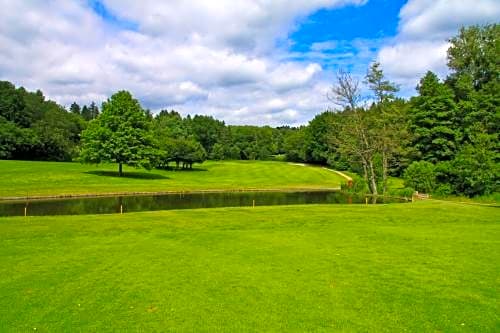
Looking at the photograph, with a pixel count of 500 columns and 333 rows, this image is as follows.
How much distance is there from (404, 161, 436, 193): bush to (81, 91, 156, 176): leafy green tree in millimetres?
33336

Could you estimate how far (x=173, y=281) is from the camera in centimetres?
892

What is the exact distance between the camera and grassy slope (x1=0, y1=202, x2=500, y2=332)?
22.5 feet

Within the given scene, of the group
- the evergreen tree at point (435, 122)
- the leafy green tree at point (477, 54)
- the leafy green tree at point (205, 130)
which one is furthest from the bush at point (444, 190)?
the leafy green tree at point (205, 130)

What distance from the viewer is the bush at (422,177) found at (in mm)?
39594

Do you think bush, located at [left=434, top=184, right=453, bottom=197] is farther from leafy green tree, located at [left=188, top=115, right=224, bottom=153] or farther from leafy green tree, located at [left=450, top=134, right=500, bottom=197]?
leafy green tree, located at [left=188, top=115, right=224, bottom=153]

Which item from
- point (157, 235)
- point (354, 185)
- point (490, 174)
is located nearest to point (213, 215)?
point (157, 235)

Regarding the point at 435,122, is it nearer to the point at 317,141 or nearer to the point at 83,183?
the point at 83,183

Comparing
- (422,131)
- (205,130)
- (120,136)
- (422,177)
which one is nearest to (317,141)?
(205,130)

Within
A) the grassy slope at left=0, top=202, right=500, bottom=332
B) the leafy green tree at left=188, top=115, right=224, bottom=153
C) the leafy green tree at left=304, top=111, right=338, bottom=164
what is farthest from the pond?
the leafy green tree at left=188, top=115, right=224, bottom=153

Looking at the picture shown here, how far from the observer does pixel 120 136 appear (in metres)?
54.1

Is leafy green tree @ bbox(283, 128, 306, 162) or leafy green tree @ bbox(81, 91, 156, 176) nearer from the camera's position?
leafy green tree @ bbox(81, 91, 156, 176)

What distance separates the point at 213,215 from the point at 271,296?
41.4 ft

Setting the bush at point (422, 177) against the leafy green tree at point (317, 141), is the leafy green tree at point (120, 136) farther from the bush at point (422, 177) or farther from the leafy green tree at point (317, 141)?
the leafy green tree at point (317, 141)

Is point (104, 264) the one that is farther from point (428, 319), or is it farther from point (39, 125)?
point (39, 125)
